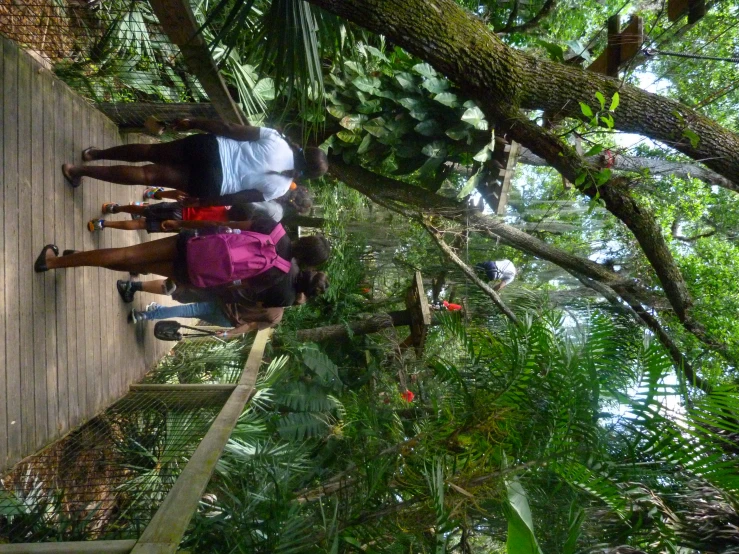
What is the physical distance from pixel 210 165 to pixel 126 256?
800 millimetres

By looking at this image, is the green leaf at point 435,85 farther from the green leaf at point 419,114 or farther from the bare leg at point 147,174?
the bare leg at point 147,174

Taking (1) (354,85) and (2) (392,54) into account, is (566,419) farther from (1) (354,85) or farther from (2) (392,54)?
(2) (392,54)

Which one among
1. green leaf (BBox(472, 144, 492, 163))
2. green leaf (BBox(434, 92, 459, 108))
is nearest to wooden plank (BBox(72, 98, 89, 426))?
green leaf (BBox(434, 92, 459, 108))

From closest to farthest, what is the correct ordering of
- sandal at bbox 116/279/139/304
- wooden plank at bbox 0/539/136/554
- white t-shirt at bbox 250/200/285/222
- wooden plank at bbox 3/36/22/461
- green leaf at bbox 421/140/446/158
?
wooden plank at bbox 0/539/136/554 → wooden plank at bbox 3/36/22/461 → white t-shirt at bbox 250/200/285/222 → sandal at bbox 116/279/139/304 → green leaf at bbox 421/140/446/158

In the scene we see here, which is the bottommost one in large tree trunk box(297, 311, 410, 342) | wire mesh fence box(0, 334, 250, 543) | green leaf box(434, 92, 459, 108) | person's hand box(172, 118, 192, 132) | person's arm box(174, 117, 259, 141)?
wire mesh fence box(0, 334, 250, 543)

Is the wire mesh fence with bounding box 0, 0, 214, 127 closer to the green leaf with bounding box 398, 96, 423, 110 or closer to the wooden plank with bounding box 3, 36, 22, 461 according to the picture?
the wooden plank with bounding box 3, 36, 22, 461

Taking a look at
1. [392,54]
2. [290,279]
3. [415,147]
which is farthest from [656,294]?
[290,279]

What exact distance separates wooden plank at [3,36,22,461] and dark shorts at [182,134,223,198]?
99 centimetres

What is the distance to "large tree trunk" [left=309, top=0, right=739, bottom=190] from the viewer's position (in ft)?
11.7

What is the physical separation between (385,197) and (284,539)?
4124 mm

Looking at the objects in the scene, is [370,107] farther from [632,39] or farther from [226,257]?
[226,257]

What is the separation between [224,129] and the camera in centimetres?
360

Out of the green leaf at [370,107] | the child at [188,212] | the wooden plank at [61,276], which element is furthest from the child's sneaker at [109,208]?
the green leaf at [370,107]

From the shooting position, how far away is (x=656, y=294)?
611 centimetres
